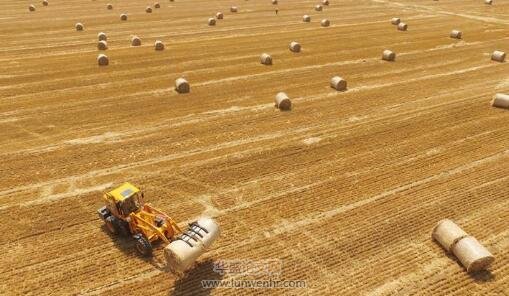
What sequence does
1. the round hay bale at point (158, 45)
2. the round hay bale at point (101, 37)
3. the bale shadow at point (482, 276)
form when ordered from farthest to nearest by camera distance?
the round hay bale at point (101, 37) < the round hay bale at point (158, 45) < the bale shadow at point (482, 276)

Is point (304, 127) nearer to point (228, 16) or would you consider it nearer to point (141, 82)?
point (141, 82)

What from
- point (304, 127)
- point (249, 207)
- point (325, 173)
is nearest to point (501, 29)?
point (304, 127)

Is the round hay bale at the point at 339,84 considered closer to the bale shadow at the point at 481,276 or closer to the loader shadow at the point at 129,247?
the bale shadow at the point at 481,276

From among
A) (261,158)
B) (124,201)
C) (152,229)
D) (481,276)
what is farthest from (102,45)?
(481,276)

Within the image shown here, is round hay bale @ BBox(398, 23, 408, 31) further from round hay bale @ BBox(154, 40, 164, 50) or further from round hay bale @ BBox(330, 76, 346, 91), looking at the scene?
round hay bale @ BBox(154, 40, 164, 50)

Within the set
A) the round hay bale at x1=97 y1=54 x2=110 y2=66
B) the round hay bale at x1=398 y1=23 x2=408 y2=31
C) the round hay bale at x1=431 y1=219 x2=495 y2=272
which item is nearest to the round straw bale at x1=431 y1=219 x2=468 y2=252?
the round hay bale at x1=431 y1=219 x2=495 y2=272

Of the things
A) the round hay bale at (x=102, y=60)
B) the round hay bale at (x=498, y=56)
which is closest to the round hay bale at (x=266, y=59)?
the round hay bale at (x=102, y=60)
